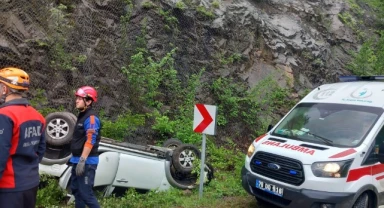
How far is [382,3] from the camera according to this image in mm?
20875

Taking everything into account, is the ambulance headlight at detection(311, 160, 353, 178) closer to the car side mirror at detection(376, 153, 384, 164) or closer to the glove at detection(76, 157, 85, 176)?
the car side mirror at detection(376, 153, 384, 164)

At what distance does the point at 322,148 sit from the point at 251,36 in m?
8.34

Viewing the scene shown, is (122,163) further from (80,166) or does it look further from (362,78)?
(362,78)

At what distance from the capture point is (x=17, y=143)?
355 cm

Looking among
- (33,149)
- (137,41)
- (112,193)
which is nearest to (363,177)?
(112,193)

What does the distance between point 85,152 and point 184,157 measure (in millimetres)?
2889

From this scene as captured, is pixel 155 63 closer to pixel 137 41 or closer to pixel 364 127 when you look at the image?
pixel 137 41

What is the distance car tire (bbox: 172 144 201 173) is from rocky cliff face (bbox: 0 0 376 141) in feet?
9.06

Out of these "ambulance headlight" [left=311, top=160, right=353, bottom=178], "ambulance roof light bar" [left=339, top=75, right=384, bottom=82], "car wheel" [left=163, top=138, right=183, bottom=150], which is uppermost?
"ambulance roof light bar" [left=339, top=75, right=384, bottom=82]

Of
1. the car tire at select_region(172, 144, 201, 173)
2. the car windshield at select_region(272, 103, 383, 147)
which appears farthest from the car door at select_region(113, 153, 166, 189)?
the car windshield at select_region(272, 103, 383, 147)

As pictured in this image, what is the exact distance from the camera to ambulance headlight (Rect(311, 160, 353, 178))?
5875 millimetres

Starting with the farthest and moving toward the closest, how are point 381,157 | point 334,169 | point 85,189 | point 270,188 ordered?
1. point 270,188
2. point 381,157
3. point 334,169
4. point 85,189

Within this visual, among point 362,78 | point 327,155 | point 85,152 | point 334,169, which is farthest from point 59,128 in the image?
point 362,78

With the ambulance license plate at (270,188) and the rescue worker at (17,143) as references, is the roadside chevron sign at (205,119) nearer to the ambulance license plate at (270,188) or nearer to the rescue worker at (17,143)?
the ambulance license plate at (270,188)
